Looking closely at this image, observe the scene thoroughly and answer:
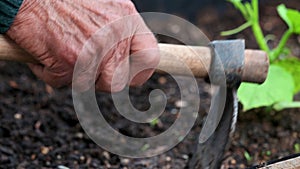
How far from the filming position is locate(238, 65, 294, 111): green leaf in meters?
1.58

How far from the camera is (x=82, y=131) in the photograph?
5.55ft

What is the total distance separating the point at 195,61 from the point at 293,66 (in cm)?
55

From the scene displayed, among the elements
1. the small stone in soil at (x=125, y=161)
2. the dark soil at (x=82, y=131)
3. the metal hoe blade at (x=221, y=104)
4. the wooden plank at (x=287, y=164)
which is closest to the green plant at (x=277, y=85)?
the dark soil at (x=82, y=131)

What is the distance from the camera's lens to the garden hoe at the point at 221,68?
130 cm

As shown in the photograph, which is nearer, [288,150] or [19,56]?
[19,56]

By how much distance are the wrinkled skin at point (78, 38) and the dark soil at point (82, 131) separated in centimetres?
36

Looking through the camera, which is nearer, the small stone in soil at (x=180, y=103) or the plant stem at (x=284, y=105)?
the plant stem at (x=284, y=105)

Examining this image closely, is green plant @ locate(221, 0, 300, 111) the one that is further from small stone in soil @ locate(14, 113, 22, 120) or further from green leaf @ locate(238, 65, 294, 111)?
small stone in soil @ locate(14, 113, 22, 120)

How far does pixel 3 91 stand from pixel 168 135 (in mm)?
550

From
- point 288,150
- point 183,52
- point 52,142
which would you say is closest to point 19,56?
point 183,52

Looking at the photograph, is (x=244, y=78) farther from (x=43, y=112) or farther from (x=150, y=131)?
(x=43, y=112)

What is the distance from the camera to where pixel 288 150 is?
5.51 feet

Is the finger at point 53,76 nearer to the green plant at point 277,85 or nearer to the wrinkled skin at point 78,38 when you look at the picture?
the wrinkled skin at point 78,38

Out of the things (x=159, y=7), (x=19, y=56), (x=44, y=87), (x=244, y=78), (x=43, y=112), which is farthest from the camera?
(x=159, y=7)
